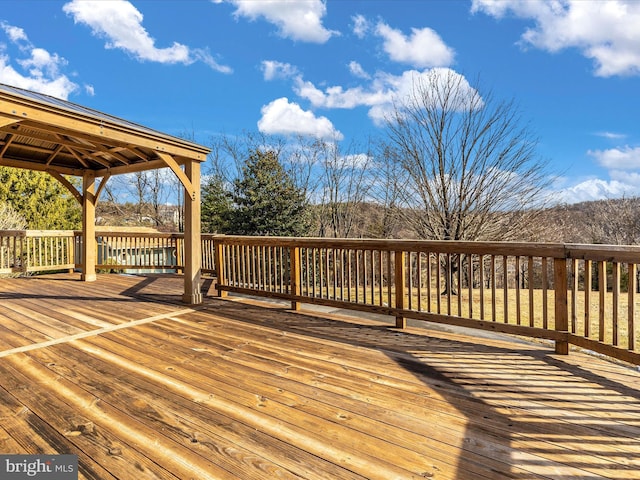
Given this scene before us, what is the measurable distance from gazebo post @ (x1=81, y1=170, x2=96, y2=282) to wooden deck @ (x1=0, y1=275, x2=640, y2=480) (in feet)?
11.9

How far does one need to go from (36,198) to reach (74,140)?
7.52 m

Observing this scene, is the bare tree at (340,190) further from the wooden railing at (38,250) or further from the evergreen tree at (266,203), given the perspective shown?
the wooden railing at (38,250)

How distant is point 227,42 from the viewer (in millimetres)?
13469

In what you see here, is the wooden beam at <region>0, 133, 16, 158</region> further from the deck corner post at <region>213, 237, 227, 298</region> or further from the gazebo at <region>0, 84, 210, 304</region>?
the deck corner post at <region>213, 237, 227, 298</region>

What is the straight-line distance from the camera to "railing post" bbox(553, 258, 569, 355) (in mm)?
2924

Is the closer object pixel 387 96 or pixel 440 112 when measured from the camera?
pixel 440 112

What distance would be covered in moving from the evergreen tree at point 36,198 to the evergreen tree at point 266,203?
5.83m

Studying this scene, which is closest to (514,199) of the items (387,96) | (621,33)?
(387,96)

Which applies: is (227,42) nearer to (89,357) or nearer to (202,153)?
(202,153)

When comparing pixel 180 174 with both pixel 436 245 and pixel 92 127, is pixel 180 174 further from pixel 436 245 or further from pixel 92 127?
pixel 436 245

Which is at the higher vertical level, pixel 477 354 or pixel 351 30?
pixel 351 30

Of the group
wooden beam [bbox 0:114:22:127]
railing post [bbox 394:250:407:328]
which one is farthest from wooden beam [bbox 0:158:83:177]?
railing post [bbox 394:250:407:328]

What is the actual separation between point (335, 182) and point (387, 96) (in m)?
6.91

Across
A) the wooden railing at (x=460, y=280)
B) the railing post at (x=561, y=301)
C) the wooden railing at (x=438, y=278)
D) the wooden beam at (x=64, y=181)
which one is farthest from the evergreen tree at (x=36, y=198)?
the railing post at (x=561, y=301)
